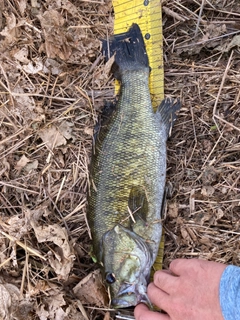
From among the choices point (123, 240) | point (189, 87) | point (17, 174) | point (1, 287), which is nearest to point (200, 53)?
point (189, 87)

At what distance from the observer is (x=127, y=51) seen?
143 inches

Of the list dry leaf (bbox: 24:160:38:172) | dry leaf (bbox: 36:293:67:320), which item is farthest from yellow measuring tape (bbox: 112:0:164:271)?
dry leaf (bbox: 36:293:67:320)

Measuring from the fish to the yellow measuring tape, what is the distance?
0.58 feet

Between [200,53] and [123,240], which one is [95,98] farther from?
[123,240]

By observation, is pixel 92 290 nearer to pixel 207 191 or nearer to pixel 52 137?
pixel 207 191

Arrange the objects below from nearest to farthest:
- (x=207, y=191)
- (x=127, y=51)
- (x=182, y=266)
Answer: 1. (x=182, y=266)
2. (x=207, y=191)
3. (x=127, y=51)

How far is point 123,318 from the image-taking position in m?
Result: 3.25

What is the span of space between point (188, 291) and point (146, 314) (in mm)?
449

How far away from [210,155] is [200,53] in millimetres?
1084

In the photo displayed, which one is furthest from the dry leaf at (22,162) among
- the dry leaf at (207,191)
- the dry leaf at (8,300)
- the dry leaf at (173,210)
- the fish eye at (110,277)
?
the dry leaf at (207,191)

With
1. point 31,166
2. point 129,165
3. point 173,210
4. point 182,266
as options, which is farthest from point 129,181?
point 31,166

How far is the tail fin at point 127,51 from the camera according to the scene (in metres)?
3.58

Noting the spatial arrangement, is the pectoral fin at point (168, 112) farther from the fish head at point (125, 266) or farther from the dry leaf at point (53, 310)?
the dry leaf at point (53, 310)

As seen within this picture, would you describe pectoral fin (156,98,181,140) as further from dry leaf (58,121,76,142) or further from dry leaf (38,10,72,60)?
dry leaf (38,10,72,60)
